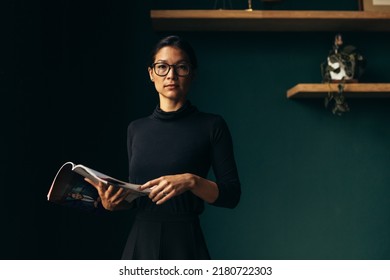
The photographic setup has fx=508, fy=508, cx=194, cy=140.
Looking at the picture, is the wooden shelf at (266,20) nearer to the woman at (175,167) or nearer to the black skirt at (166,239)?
the woman at (175,167)

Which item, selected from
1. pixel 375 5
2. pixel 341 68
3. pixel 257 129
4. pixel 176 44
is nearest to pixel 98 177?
pixel 176 44

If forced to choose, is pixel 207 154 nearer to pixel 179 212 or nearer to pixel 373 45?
pixel 179 212

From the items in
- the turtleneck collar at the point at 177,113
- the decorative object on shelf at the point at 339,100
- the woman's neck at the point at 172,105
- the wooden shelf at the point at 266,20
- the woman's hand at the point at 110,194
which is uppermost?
the wooden shelf at the point at 266,20

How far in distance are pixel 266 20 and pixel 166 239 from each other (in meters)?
1.45

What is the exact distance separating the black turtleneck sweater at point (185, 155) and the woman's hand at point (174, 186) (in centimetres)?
6

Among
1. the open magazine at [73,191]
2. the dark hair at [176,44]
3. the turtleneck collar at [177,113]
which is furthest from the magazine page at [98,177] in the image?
the dark hair at [176,44]

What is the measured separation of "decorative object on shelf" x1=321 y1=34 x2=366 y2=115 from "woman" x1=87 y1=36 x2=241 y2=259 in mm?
1241

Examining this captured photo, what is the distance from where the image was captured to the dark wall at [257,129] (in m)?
2.39

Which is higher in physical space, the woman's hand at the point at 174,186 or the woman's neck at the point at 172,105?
the woman's neck at the point at 172,105

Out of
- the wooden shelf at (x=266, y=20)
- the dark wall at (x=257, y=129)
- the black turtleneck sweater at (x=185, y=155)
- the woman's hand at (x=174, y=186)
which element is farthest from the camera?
the dark wall at (x=257, y=129)

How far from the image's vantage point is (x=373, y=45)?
2.56 metres

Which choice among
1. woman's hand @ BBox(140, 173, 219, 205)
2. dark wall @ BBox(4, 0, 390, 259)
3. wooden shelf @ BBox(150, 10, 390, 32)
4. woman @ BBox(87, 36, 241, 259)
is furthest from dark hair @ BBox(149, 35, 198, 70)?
dark wall @ BBox(4, 0, 390, 259)

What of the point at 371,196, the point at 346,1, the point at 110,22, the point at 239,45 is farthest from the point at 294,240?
the point at 110,22

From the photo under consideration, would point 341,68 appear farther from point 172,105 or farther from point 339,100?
point 172,105
